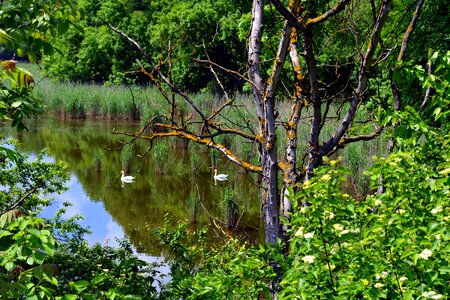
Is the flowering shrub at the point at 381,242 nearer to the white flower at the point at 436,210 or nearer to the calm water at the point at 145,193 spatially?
the white flower at the point at 436,210

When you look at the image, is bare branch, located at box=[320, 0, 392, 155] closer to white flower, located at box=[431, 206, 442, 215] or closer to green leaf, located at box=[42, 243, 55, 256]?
white flower, located at box=[431, 206, 442, 215]

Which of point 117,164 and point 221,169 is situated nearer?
point 221,169

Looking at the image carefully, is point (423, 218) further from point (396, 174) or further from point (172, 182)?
point (172, 182)

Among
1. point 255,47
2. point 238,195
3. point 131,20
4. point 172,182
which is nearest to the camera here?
point 255,47

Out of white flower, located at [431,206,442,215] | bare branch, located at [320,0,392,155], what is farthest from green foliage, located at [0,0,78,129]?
white flower, located at [431,206,442,215]

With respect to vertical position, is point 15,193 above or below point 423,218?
below

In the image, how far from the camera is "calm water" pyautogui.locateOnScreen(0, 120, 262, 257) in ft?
31.0

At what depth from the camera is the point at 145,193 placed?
468 inches

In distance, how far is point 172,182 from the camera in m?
12.8

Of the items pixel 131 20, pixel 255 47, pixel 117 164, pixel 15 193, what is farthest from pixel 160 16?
pixel 255 47

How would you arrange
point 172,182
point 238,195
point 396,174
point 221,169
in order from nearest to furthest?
1. point 396,174
2. point 238,195
3. point 172,182
4. point 221,169

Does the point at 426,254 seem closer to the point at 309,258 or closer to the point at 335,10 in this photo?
the point at 309,258

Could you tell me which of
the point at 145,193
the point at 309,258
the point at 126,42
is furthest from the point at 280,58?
the point at 126,42

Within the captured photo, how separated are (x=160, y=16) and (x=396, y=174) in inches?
1207
